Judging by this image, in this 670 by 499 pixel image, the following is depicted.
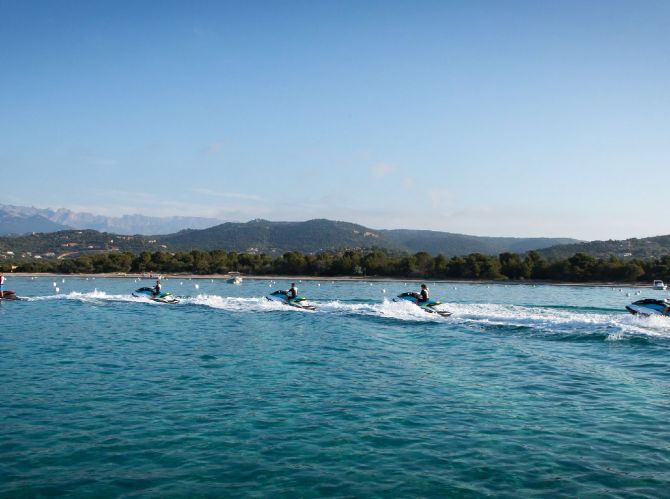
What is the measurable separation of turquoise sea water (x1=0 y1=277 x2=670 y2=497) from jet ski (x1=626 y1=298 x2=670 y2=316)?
22.6 ft

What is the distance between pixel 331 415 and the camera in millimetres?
12812

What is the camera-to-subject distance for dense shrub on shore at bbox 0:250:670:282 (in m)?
89.1

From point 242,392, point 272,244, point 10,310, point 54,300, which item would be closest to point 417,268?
point 54,300

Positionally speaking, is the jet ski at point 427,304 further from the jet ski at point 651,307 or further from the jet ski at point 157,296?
the jet ski at point 157,296

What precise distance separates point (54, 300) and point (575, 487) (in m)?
44.3

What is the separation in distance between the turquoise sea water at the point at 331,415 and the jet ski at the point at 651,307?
689 cm

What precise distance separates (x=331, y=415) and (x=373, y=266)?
89700mm

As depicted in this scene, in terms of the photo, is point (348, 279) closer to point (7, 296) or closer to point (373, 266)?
point (373, 266)

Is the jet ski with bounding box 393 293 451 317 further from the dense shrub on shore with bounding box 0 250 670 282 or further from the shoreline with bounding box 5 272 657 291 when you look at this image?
the dense shrub on shore with bounding box 0 250 670 282

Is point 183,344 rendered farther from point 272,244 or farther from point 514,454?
point 272,244

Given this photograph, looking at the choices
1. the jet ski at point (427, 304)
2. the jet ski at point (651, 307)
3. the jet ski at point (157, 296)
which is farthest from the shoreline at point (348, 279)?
the jet ski at point (427, 304)

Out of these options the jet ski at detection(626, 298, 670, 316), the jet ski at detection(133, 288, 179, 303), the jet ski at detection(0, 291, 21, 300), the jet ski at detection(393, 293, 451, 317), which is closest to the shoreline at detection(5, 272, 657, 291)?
the jet ski at detection(133, 288, 179, 303)

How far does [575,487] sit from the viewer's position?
8992 mm

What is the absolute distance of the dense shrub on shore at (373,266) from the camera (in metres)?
89.1
